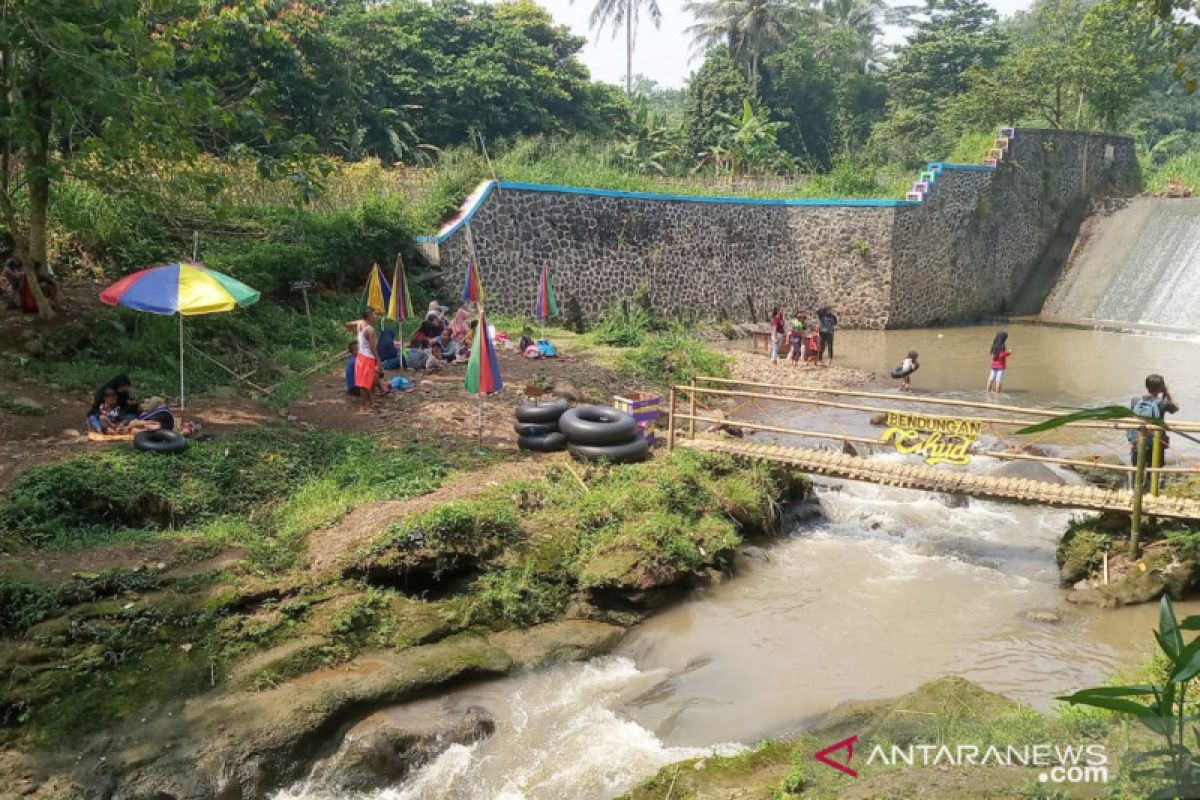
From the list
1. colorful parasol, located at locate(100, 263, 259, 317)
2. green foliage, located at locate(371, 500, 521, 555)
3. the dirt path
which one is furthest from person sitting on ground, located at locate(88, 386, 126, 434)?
green foliage, located at locate(371, 500, 521, 555)

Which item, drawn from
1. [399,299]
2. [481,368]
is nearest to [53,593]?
[481,368]

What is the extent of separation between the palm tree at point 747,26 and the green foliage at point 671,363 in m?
26.5

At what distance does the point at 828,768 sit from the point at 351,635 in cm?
426

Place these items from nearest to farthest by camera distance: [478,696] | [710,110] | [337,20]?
[478,696]
[337,20]
[710,110]

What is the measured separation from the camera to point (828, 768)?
16.9ft

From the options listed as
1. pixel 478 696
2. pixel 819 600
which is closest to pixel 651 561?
pixel 819 600

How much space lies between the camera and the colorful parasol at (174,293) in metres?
10.4

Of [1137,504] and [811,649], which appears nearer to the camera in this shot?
[811,649]

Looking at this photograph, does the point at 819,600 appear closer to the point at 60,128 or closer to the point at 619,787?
the point at 619,787

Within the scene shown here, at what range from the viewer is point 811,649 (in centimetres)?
833

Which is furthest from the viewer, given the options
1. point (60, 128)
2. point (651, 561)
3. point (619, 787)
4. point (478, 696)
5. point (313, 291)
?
point (313, 291)

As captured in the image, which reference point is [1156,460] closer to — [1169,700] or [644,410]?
[644,410]

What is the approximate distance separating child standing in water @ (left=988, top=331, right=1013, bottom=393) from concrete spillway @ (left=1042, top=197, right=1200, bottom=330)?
10.4 meters

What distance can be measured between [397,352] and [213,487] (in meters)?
5.58
